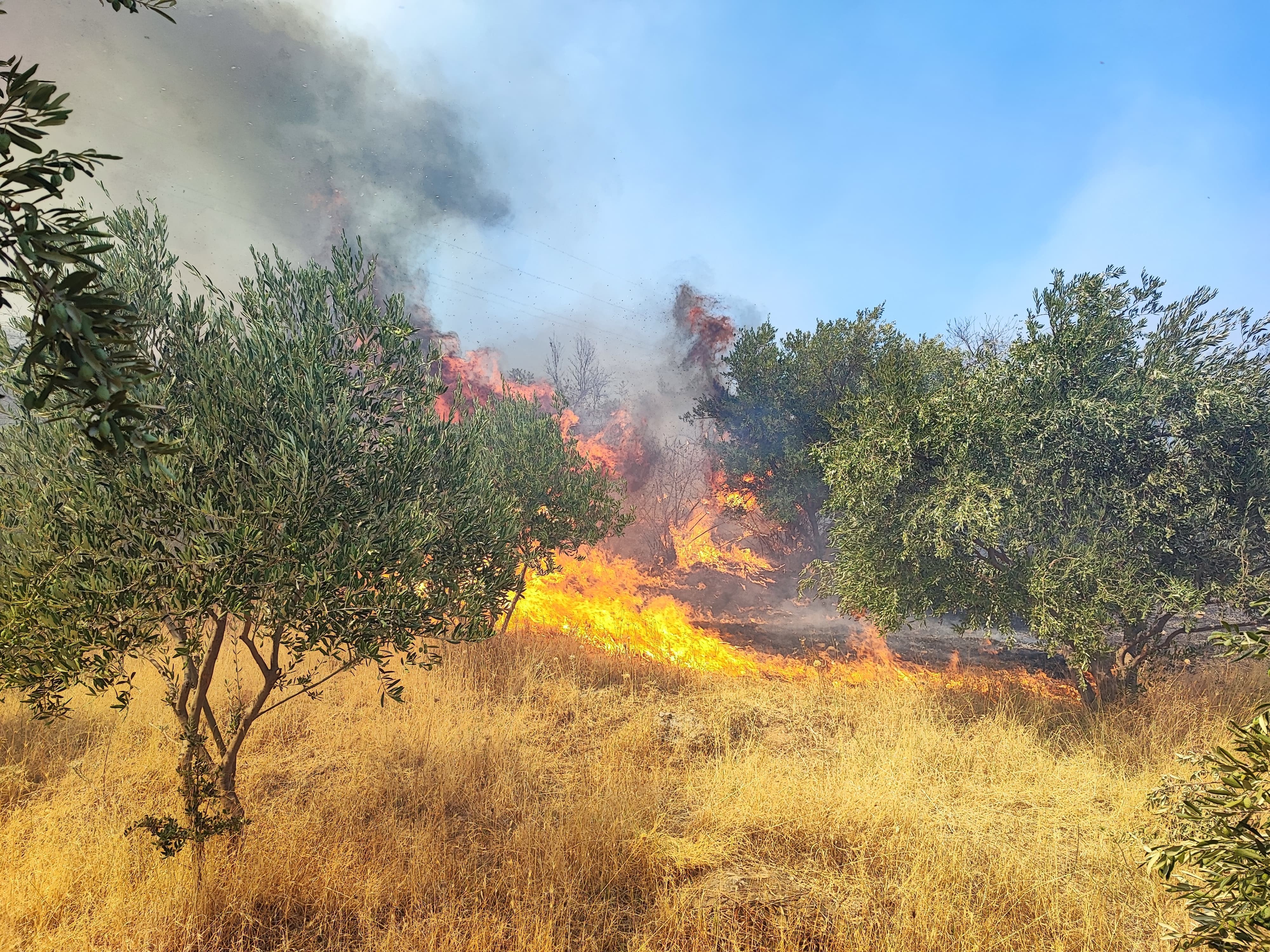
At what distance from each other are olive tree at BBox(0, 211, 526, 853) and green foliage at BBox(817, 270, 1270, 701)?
10.9m

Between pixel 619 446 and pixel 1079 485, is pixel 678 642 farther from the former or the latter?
pixel 619 446

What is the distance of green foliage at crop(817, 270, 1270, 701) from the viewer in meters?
12.7

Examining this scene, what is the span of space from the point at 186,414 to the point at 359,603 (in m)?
2.76

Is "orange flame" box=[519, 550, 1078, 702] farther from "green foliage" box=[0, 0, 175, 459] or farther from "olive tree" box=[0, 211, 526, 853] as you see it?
"green foliage" box=[0, 0, 175, 459]

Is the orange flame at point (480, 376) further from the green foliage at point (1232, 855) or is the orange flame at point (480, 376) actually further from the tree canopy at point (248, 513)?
the green foliage at point (1232, 855)

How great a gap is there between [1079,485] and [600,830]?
13012 mm

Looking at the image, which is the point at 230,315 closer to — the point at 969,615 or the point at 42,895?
the point at 42,895

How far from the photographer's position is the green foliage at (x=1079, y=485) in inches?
501

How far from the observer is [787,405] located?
93.7 feet

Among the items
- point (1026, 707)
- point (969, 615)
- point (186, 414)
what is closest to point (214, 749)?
point (186, 414)

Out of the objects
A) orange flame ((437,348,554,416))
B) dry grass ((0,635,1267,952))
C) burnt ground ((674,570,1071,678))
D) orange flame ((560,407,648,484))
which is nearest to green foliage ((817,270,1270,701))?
dry grass ((0,635,1267,952))

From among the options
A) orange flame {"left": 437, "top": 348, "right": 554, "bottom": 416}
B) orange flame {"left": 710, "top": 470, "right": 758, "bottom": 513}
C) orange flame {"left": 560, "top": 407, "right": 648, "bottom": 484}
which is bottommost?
orange flame {"left": 710, "top": 470, "right": 758, "bottom": 513}

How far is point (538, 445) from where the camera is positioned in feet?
61.4

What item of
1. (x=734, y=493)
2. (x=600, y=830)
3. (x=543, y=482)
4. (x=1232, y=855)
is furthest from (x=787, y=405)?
(x=1232, y=855)
